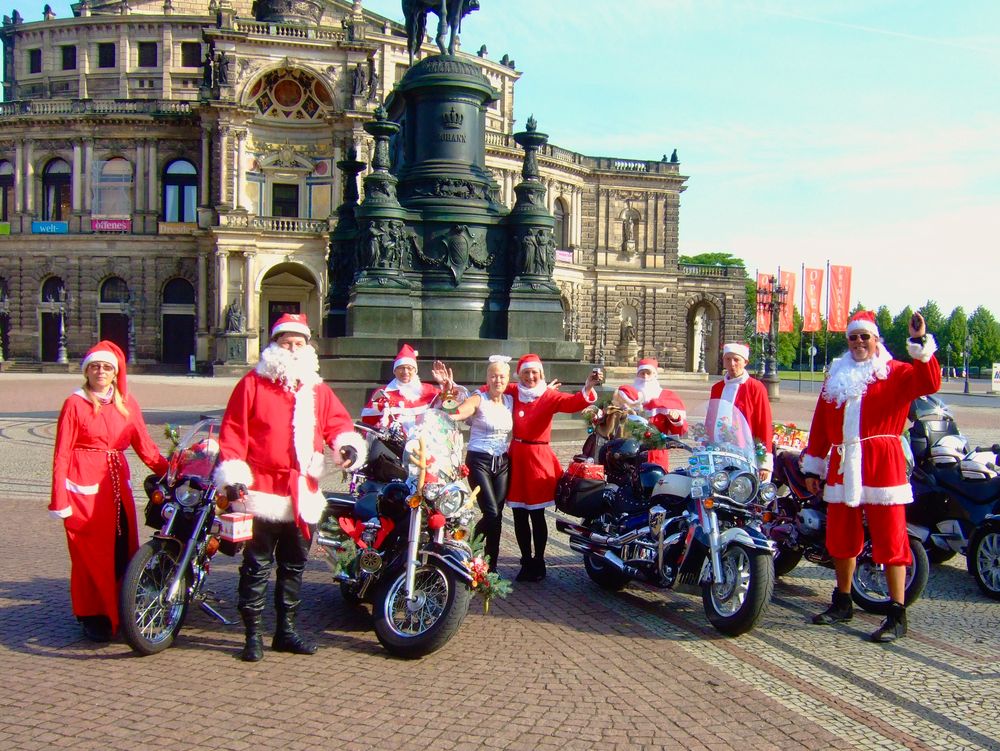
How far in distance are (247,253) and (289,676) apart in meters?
46.8

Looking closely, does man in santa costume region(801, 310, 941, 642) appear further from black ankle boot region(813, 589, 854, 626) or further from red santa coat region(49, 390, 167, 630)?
red santa coat region(49, 390, 167, 630)

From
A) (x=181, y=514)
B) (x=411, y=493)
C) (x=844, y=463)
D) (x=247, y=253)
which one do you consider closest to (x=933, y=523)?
(x=844, y=463)

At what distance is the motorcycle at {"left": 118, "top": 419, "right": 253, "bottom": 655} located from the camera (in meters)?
5.20

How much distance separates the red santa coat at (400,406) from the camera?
6851 millimetres

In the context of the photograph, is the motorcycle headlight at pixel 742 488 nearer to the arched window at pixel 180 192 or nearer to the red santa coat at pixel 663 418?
the red santa coat at pixel 663 418

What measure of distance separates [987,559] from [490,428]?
4.04 meters

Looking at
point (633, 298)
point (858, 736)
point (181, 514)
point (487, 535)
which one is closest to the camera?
Answer: point (858, 736)

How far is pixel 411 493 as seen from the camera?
5.62 metres

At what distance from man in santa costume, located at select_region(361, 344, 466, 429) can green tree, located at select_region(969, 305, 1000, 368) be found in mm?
113043

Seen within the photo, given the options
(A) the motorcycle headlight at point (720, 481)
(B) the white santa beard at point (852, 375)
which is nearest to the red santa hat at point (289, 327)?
(A) the motorcycle headlight at point (720, 481)

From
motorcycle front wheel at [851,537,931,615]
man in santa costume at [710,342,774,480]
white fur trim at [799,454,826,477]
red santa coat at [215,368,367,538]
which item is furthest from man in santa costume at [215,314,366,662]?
motorcycle front wheel at [851,537,931,615]

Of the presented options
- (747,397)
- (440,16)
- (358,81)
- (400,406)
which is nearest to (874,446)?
(747,397)

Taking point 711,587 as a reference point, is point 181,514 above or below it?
above

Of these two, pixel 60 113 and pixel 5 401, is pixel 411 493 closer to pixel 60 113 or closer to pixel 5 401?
pixel 5 401
